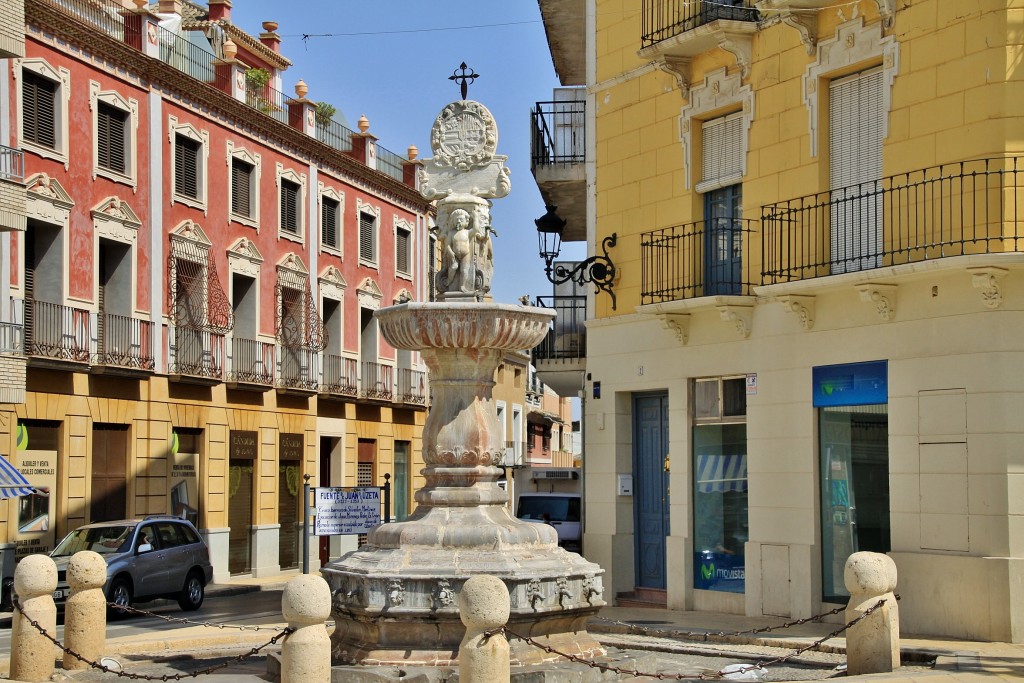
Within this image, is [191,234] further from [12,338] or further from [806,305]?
[806,305]

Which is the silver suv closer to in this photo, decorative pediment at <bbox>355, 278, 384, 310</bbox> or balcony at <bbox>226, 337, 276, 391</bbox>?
balcony at <bbox>226, 337, 276, 391</bbox>

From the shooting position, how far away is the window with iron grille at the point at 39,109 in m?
25.2

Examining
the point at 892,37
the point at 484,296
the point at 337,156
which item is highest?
the point at 337,156

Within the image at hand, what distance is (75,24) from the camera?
85.6 ft

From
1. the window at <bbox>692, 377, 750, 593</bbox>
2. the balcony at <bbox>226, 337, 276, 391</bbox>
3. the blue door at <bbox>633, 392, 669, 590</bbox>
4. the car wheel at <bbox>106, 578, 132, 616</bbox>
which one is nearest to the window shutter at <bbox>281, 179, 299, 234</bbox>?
the balcony at <bbox>226, 337, 276, 391</bbox>

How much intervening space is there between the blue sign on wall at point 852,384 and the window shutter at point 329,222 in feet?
73.2

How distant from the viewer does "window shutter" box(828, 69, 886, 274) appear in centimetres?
1656

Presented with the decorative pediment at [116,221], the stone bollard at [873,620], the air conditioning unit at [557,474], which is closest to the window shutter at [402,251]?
the air conditioning unit at [557,474]

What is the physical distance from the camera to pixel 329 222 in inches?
1485

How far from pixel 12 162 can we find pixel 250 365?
9.08 meters

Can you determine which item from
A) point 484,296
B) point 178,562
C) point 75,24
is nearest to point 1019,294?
point 484,296

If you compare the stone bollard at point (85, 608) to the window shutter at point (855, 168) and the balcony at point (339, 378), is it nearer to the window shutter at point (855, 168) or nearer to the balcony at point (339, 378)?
the window shutter at point (855, 168)

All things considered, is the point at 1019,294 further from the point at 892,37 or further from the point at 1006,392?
the point at 892,37

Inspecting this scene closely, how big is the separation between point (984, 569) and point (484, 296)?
19.6 ft
